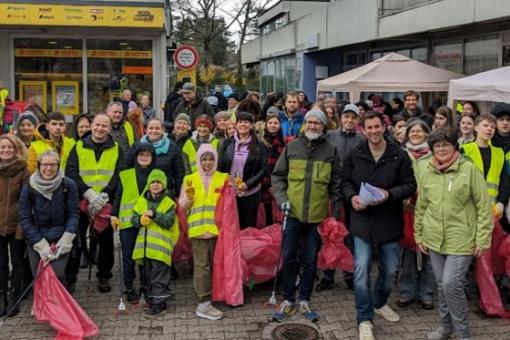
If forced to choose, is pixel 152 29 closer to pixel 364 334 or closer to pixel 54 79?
pixel 54 79

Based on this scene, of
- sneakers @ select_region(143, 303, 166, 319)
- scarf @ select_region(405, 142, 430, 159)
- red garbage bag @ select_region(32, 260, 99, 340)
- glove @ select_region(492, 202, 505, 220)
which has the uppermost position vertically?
scarf @ select_region(405, 142, 430, 159)

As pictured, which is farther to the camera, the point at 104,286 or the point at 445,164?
the point at 104,286

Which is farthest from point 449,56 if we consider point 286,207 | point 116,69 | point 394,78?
point 286,207

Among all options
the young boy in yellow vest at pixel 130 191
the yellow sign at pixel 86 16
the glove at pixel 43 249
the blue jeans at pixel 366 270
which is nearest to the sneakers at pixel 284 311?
the blue jeans at pixel 366 270

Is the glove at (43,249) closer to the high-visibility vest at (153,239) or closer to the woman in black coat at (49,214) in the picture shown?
the woman in black coat at (49,214)

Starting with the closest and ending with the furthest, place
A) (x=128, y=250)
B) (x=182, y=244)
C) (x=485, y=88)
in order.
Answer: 1. (x=128, y=250)
2. (x=182, y=244)
3. (x=485, y=88)

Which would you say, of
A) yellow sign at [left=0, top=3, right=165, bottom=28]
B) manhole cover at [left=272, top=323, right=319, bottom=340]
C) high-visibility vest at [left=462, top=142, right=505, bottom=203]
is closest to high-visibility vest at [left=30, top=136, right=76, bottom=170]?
manhole cover at [left=272, top=323, right=319, bottom=340]

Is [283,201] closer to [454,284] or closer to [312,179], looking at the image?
[312,179]

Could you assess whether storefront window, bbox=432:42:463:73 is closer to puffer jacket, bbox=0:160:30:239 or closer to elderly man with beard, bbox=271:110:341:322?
elderly man with beard, bbox=271:110:341:322

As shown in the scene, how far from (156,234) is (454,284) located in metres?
2.55

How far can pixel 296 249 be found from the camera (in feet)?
17.0

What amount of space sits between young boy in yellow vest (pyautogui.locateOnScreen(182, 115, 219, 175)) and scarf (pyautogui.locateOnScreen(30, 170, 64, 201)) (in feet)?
5.17

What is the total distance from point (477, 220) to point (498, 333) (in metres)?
1.21

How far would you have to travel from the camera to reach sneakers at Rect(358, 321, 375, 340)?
4766mm
